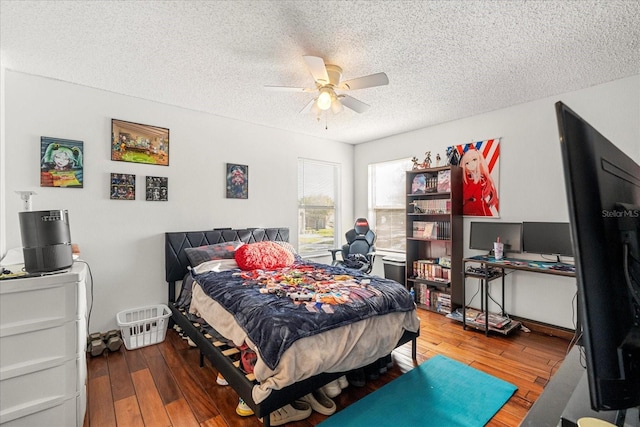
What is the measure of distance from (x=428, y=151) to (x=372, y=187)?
1.26m

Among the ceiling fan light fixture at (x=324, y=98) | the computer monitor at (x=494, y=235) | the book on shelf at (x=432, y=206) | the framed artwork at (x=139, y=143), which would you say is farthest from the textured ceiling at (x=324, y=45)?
the computer monitor at (x=494, y=235)

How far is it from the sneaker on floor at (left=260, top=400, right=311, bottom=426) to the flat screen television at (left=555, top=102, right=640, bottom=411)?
1.87m

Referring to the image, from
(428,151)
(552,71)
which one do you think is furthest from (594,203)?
(428,151)

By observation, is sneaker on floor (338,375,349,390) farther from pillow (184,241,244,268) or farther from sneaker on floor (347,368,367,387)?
pillow (184,241,244,268)

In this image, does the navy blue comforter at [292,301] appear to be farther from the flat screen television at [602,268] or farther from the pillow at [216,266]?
the flat screen television at [602,268]

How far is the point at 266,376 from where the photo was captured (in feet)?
5.69

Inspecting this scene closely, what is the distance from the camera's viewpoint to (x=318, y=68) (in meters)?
2.25

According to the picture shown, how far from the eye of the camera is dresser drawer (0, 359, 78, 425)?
158 cm

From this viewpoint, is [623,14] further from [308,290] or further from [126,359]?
[126,359]

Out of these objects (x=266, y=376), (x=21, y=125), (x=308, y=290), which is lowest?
(x=266, y=376)

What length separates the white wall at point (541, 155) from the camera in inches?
113

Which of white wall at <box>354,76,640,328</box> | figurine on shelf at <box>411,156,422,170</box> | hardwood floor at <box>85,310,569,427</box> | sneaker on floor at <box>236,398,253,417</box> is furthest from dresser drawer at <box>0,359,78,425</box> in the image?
figurine on shelf at <box>411,156,422,170</box>

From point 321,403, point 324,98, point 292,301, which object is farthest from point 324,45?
point 321,403

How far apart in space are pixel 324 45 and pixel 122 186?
→ 262 centimetres
